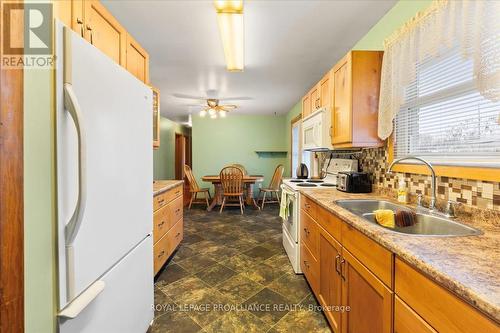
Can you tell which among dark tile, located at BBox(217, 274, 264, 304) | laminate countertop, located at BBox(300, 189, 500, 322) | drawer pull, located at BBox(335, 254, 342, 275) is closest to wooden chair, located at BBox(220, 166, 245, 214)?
dark tile, located at BBox(217, 274, 264, 304)

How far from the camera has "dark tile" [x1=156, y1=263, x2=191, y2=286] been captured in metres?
2.04

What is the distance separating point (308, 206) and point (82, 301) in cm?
156

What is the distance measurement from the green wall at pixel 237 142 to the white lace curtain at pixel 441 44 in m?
4.34

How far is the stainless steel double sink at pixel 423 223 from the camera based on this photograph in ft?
3.39

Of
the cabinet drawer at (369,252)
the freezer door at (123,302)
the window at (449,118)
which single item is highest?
the window at (449,118)

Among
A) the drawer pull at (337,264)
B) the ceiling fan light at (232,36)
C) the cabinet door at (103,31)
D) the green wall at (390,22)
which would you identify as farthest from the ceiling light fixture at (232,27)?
the drawer pull at (337,264)

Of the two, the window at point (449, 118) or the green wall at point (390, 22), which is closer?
the window at point (449, 118)

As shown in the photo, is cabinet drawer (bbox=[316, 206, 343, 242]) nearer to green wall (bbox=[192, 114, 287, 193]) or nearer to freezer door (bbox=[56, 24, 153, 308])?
freezer door (bbox=[56, 24, 153, 308])

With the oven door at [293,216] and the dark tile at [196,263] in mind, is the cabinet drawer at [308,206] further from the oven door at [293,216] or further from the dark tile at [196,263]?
the dark tile at [196,263]

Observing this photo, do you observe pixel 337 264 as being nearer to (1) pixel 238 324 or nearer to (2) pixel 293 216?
(1) pixel 238 324

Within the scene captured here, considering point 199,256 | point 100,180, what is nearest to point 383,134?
point 100,180

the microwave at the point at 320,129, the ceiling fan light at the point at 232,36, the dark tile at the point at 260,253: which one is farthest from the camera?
the dark tile at the point at 260,253

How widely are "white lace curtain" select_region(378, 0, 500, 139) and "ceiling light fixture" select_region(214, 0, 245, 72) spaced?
114 cm

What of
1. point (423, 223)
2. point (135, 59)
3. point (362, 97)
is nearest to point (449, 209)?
point (423, 223)
